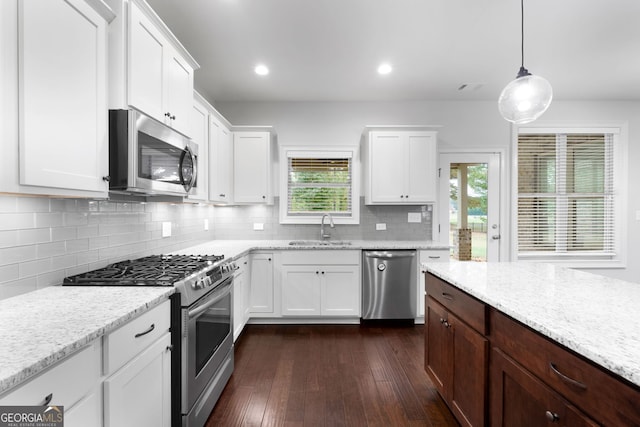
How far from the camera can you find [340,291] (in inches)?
137

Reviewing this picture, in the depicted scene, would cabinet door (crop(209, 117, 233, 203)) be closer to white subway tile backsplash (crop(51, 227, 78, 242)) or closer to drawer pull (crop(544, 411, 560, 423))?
white subway tile backsplash (crop(51, 227, 78, 242))

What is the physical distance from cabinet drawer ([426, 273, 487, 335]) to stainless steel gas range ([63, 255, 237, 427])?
1479mm

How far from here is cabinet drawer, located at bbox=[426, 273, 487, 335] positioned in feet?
4.84

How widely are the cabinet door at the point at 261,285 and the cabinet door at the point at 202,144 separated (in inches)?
38.0

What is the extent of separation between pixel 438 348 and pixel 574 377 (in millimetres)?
1121

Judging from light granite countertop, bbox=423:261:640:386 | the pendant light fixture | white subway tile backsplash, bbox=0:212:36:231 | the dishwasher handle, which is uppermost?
the pendant light fixture

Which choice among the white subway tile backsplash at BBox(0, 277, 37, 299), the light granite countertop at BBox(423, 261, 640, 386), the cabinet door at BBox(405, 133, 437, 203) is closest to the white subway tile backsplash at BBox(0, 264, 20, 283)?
the white subway tile backsplash at BBox(0, 277, 37, 299)

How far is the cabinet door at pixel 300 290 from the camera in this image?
11.4 feet

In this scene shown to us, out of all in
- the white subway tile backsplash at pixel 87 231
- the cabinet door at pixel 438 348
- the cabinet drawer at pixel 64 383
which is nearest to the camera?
A: the cabinet drawer at pixel 64 383

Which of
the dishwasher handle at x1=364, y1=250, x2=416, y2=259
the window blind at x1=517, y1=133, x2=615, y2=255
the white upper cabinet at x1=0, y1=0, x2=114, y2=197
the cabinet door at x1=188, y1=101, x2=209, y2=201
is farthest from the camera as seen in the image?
the window blind at x1=517, y1=133, x2=615, y2=255

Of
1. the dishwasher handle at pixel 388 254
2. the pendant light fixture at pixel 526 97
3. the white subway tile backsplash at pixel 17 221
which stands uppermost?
the pendant light fixture at pixel 526 97

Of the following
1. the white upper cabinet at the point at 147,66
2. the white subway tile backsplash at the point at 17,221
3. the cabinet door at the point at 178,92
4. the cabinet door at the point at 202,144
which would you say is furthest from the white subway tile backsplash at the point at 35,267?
the cabinet door at the point at 202,144

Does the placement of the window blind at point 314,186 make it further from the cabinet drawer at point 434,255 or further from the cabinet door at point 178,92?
Result: the cabinet door at point 178,92

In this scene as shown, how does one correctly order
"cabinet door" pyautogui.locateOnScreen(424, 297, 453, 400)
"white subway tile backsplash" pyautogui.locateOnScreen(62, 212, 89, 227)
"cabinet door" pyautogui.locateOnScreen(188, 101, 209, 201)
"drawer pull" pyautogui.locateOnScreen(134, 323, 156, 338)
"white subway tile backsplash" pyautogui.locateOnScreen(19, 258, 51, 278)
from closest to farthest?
"drawer pull" pyautogui.locateOnScreen(134, 323, 156, 338) → "white subway tile backsplash" pyautogui.locateOnScreen(19, 258, 51, 278) → "white subway tile backsplash" pyautogui.locateOnScreen(62, 212, 89, 227) → "cabinet door" pyautogui.locateOnScreen(424, 297, 453, 400) → "cabinet door" pyautogui.locateOnScreen(188, 101, 209, 201)
